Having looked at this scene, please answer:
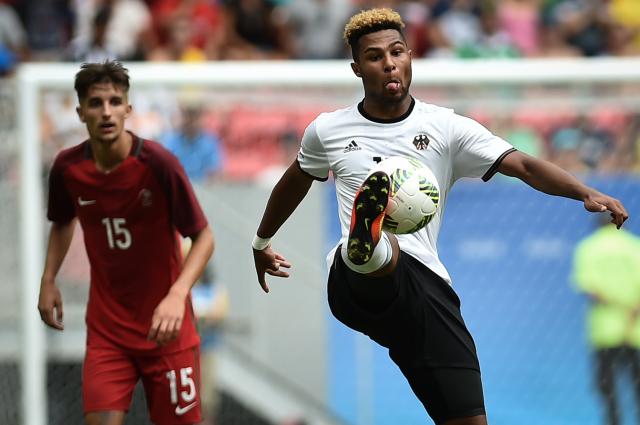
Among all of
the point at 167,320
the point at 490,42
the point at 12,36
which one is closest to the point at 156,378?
the point at 167,320

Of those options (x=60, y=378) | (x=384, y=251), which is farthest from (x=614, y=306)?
(x=384, y=251)

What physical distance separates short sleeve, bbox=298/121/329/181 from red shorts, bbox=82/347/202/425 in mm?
1213

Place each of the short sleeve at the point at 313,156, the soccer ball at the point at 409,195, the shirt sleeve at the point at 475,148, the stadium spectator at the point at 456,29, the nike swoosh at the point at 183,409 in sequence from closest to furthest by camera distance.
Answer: the soccer ball at the point at 409,195
the shirt sleeve at the point at 475,148
the short sleeve at the point at 313,156
the nike swoosh at the point at 183,409
the stadium spectator at the point at 456,29

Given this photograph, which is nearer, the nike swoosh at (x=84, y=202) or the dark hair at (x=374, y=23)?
the dark hair at (x=374, y=23)

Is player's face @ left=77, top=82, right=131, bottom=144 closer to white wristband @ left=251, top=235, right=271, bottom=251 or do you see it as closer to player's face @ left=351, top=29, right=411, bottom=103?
white wristband @ left=251, top=235, right=271, bottom=251

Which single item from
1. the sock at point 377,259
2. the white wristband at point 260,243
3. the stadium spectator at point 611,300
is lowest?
the stadium spectator at point 611,300

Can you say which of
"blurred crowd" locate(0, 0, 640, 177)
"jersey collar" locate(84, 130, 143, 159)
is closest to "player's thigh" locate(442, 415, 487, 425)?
"jersey collar" locate(84, 130, 143, 159)

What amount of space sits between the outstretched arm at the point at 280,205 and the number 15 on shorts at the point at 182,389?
616mm

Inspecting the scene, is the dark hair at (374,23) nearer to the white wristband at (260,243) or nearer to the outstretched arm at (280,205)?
the outstretched arm at (280,205)

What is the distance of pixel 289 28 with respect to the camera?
1266cm

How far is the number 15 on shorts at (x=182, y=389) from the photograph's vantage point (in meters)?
5.98

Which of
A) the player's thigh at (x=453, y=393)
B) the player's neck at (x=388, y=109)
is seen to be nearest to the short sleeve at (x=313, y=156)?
the player's neck at (x=388, y=109)

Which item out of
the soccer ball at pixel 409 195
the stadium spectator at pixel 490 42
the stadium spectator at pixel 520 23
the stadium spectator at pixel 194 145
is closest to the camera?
the soccer ball at pixel 409 195

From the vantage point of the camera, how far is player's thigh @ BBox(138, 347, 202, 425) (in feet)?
19.6
